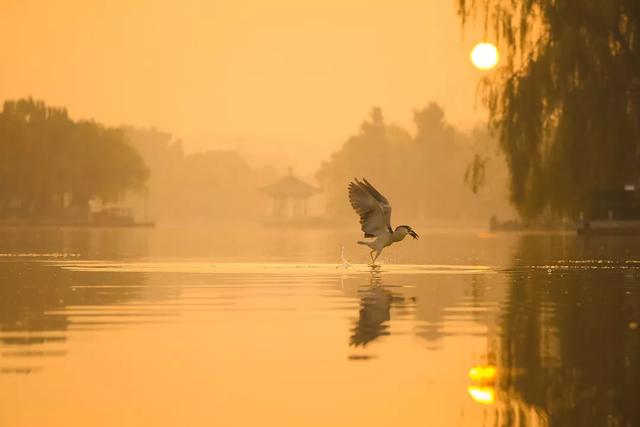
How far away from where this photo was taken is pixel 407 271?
27.2 m

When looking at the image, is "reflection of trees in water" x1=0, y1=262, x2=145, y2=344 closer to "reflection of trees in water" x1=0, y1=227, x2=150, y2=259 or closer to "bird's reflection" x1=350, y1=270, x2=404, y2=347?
"bird's reflection" x1=350, y1=270, x2=404, y2=347

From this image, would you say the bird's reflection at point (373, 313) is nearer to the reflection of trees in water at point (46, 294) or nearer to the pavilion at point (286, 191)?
the reflection of trees in water at point (46, 294)

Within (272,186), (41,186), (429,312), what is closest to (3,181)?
(41,186)

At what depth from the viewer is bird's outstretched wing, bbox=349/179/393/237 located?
25.8 m

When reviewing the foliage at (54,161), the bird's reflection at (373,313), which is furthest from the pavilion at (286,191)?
the bird's reflection at (373,313)

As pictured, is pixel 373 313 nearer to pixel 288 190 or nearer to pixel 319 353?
pixel 319 353

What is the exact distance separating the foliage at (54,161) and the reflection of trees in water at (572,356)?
300 ft

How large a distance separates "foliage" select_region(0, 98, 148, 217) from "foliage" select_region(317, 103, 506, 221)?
143ft

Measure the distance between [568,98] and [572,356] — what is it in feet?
90.6

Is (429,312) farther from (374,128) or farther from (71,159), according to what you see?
(374,128)

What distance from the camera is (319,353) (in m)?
11.3

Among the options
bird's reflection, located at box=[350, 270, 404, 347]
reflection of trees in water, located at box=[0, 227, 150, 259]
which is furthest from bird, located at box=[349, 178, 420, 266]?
reflection of trees in water, located at box=[0, 227, 150, 259]

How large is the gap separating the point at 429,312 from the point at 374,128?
5894 inches

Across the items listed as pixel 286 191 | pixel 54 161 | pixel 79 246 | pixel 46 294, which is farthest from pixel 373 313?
pixel 286 191
